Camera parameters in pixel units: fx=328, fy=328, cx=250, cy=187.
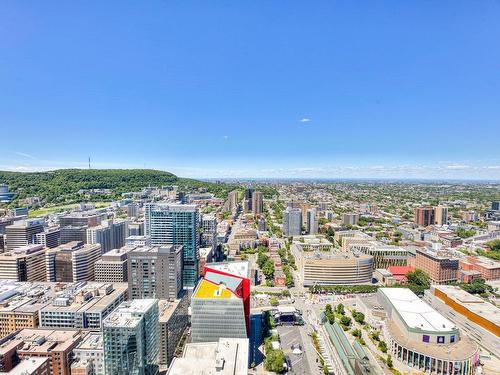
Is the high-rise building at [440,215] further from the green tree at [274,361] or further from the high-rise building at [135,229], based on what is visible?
the green tree at [274,361]

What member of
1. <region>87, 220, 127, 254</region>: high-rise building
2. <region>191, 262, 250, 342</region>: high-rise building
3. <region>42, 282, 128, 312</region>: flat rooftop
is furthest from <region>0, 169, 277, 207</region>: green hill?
<region>191, 262, 250, 342</region>: high-rise building

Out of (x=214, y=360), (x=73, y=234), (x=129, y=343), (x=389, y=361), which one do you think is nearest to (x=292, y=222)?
(x=73, y=234)

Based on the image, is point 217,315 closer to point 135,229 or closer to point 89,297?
point 89,297

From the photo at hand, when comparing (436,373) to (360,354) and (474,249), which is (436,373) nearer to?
(360,354)

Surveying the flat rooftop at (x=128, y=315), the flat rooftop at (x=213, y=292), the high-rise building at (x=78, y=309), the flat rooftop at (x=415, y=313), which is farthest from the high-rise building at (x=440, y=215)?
the flat rooftop at (x=128, y=315)

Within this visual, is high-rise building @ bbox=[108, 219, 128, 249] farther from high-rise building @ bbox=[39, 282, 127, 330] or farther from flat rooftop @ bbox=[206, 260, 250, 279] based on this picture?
flat rooftop @ bbox=[206, 260, 250, 279]
